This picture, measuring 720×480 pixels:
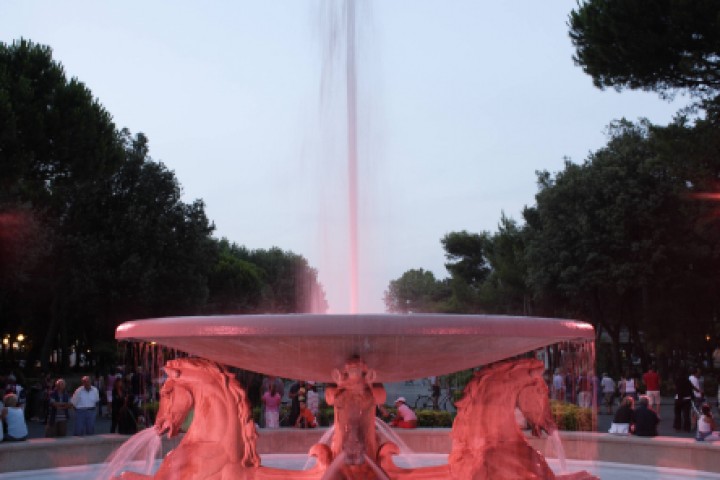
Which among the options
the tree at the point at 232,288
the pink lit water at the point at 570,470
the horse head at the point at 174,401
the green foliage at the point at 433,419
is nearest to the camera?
the horse head at the point at 174,401

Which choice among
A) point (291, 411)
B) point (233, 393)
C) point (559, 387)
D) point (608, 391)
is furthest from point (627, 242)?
point (233, 393)

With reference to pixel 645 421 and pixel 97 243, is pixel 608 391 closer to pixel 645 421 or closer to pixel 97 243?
pixel 645 421

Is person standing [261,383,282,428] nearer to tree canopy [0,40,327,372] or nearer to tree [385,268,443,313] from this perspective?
tree canopy [0,40,327,372]

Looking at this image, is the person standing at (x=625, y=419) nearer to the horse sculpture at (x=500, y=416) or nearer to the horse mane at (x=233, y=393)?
the horse sculpture at (x=500, y=416)

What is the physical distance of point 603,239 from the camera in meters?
33.2

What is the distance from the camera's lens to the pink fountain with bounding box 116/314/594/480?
6230 millimetres

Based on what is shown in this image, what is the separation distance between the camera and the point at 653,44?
2169 cm

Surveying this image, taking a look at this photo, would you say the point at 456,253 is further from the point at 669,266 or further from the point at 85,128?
the point at 85,128

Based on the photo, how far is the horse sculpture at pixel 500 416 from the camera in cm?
694

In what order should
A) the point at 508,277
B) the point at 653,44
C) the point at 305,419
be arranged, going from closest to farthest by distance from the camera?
the point at 305,419, the point at 653,44, the point at 508,277

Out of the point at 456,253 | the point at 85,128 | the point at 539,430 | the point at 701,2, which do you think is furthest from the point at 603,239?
the point at 456,253

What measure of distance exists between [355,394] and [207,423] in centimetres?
110

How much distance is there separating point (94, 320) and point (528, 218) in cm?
1934

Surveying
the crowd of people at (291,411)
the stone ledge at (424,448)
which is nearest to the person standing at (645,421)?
the crowd of people at (291,411)
